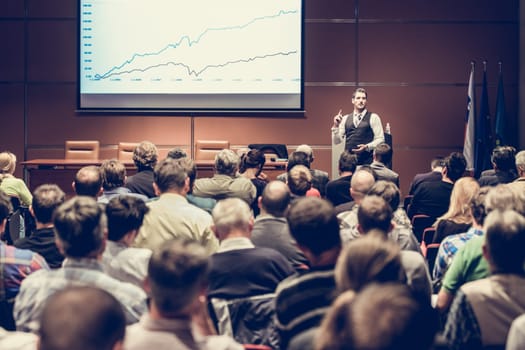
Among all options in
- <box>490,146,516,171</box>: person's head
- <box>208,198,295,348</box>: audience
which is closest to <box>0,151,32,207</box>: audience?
<box>208,198,295,348</box>: audience

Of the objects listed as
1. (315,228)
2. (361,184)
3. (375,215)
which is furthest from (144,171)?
(315,228)

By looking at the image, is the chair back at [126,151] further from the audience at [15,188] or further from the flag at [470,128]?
the flag at [470,128]

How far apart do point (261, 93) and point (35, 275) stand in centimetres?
685

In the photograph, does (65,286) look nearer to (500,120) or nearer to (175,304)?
(175,304)

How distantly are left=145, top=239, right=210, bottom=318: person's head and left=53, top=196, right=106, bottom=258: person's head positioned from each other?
2.26 ft

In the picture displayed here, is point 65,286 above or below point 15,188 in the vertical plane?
below

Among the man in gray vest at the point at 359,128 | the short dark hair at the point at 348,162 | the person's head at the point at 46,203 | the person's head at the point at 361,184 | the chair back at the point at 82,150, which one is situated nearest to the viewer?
the person's head at the point at 46,203

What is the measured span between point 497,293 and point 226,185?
9.23ft

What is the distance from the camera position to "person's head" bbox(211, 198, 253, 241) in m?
3.02

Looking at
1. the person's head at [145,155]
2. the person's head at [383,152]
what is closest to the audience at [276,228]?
the person's head at [145,155]

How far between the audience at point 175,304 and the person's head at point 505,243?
1.04 metres

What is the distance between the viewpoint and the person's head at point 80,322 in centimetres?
143

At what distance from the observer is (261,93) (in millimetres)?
9219

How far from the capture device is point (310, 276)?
8.04ft
